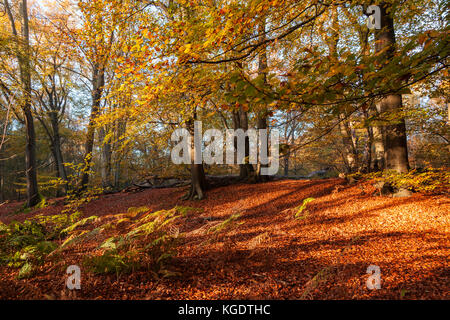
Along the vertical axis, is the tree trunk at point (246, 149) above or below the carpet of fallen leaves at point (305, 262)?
above

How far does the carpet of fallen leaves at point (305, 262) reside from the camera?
221 centimetres

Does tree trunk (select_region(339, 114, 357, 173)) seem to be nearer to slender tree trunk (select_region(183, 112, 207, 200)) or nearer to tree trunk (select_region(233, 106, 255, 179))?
tree trunk (select_region(233, 106, 255, 179))

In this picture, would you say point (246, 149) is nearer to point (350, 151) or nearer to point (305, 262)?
point (350, 151)

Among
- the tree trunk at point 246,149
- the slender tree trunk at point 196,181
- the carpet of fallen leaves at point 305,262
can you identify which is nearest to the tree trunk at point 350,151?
the carpet of fallen leaves at point 305,262

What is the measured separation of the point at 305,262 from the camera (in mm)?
2963

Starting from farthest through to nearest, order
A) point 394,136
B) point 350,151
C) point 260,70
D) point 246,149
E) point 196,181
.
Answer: point 246,149
point 196,181
point 350,151
point 394,136
point 260,70

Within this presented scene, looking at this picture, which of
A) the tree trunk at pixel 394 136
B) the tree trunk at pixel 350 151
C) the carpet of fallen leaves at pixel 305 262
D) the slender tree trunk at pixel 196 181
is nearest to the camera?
the carpet of fallen leaves at pixel 305 262

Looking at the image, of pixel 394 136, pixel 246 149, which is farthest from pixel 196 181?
pixel 394 136

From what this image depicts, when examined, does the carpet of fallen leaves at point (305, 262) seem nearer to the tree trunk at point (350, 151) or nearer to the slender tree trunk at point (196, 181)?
the tree trunk at point (350, 151)

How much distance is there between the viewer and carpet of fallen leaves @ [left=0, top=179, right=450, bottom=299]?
2209 mm

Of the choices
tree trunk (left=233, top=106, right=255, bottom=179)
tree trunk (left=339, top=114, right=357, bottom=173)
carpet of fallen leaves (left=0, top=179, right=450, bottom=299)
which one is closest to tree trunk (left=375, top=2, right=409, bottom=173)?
carpet of fallen leaves (left=0, top=179, right=450, bottom=299)
